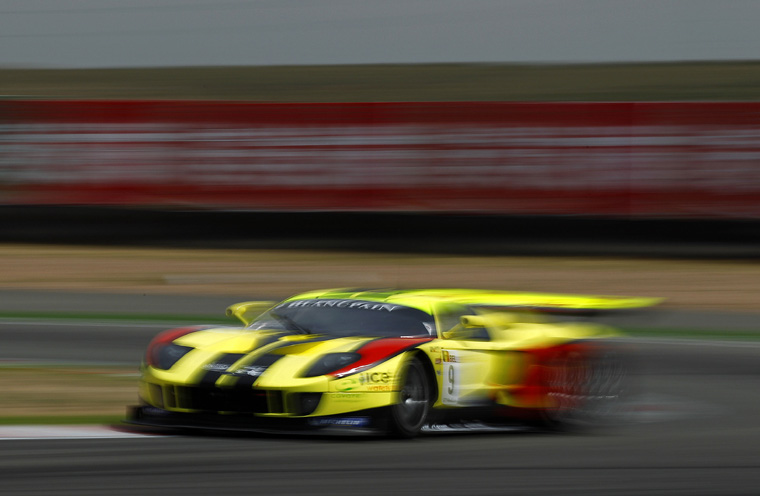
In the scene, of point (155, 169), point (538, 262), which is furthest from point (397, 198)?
point (155, 169)

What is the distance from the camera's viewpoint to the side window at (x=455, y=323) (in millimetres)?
7223

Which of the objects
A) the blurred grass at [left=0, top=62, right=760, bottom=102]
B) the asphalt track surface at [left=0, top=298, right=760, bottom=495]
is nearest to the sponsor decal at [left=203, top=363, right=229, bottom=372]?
the asphalt track surface at [left=0, top=298, right=760, bottom=495]

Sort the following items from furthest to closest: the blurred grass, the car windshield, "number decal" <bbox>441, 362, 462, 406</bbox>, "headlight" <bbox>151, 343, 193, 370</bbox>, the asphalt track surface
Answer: the blurred grass, the car windshield, "number decal" <bbox>441, 362, 462, 406</bbox>, "headlight" <bbox>151, 343, 193, 370</bbox>, the asphalt track surface

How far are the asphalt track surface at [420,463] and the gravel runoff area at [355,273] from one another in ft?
23.1

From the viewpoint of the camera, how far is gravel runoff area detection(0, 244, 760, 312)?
14938mm

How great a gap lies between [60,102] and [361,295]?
10.9 metres

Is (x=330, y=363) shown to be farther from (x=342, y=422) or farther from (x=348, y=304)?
(x=348, y=304)

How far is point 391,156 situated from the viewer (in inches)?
645

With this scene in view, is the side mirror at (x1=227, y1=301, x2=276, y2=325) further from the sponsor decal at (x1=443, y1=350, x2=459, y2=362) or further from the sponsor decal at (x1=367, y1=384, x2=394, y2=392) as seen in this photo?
the sponsor decal at (x1=367, y1=384, x2=394, y2=392)

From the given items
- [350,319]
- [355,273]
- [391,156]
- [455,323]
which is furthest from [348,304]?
[391,156]

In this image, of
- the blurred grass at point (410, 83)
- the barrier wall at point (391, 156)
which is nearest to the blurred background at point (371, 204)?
the barrier wall at point (391, 156)

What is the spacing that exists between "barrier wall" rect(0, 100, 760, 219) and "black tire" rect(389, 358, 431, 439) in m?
9.58

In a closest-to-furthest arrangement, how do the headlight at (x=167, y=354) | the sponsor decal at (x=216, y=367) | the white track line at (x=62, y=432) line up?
1. the sponsor decal at (x=216, y=367)
2. the white track line at (x=62, y=432)
3. the headlight at (x=167, y=354)

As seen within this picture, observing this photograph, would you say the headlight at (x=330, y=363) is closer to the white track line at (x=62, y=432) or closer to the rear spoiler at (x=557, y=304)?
the white track line at (x=62, y=432)
